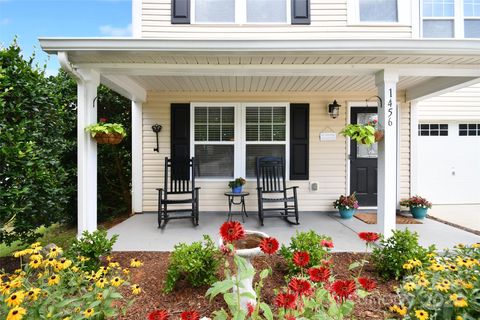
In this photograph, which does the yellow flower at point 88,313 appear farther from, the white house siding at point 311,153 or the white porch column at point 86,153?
the white house siding at point 311,153

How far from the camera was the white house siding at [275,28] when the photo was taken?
4500 mm

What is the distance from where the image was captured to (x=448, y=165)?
18.8 ft

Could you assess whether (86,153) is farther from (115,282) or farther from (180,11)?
(180,11)

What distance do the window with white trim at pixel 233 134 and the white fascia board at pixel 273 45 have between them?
2.12m

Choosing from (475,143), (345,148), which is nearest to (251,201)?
(345,148)

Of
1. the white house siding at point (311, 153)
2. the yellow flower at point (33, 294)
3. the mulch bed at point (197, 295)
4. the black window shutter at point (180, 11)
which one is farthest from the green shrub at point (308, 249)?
the black window shutter at point (180, 11)

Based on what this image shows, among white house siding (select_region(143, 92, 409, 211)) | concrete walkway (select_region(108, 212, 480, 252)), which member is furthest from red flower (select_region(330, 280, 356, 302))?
white house siding (select_region(143, 92, 409, 211))

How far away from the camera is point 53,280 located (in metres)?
1.39

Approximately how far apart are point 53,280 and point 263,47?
2583mm

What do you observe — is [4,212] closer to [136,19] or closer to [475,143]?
[136,19]

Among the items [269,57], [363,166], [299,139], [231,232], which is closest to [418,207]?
[363,166]

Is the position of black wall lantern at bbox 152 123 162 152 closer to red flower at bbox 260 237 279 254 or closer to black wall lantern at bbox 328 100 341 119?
black wall lantern at bbox 328 100 341 119

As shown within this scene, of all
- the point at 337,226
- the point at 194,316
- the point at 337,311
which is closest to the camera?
the point at 194,316

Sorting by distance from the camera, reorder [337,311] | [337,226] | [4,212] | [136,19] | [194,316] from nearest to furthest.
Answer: [194,316], [337,311], [4,212], [337,226], [136,19]
